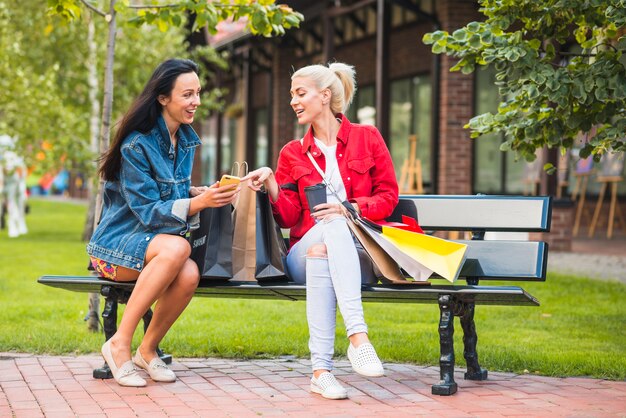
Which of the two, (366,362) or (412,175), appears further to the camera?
(412,175)

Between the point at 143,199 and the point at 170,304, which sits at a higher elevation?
the point at 143,199

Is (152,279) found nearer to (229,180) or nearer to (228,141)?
(229,180)

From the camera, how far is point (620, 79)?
6.43 metres

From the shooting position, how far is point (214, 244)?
557 centimetres

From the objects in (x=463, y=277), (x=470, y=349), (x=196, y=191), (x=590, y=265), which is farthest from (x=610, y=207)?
(x=196, y=191)

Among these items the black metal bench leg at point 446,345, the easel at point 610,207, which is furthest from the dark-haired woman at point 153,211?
the easel at point 610,207

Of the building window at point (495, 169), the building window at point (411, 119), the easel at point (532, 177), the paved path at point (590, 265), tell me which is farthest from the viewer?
the building window at point (411, 119)

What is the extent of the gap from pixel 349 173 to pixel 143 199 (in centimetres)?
104

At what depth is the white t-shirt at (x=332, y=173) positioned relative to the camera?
221 inches

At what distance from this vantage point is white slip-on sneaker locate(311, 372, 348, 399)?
515 centimetres

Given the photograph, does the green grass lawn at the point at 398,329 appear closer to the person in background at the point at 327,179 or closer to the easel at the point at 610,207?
the person in background at the point at 327,179

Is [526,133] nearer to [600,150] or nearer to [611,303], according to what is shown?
[600,150]

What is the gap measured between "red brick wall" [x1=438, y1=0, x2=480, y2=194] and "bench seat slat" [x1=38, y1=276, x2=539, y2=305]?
10707 millimetres

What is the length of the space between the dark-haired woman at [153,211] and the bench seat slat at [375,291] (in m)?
0.13
